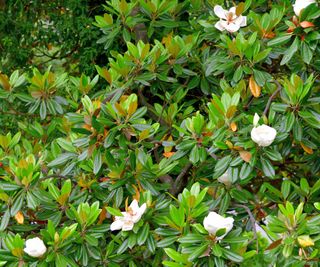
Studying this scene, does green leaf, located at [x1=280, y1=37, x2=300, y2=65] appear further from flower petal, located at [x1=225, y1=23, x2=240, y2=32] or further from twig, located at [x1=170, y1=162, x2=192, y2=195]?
twig, located at [x1=170, y1=162, x2=192, y2=195]

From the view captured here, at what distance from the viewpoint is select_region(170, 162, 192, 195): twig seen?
8.54 ft

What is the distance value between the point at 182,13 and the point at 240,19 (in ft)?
1.95

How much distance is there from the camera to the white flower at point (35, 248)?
7.25ft

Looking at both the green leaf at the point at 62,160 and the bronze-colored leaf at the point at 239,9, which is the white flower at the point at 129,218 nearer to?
the green leaf at the point at 62,160

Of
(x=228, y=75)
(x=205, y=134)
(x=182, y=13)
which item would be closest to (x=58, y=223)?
(x=205, y=134)

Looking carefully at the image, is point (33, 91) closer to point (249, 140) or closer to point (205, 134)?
point (205, 134)

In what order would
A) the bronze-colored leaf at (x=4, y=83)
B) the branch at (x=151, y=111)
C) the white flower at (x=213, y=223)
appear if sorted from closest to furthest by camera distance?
the white flower at (x=213, y=223) < the branch at (x=151, y=111) < the bronze-colored leaf at (x=4, y=83)

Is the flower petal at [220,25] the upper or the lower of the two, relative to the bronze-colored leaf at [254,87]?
upper

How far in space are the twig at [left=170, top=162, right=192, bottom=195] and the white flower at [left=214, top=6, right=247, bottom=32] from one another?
1.87 ft

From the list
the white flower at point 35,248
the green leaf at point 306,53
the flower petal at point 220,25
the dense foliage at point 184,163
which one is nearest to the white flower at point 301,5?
the dense foliage at point 184,163

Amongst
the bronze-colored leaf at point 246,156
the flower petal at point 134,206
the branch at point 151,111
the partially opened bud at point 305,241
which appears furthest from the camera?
the branch at point 151,111

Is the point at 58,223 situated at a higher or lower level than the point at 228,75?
lower

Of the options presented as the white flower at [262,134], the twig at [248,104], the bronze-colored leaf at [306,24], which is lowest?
the twig at [248,104]

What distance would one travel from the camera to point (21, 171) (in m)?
2.37
